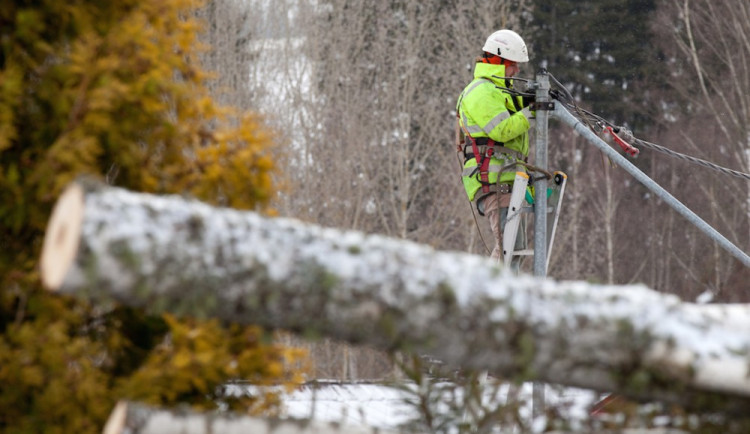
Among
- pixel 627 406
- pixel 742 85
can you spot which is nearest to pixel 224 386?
pixel 627 406

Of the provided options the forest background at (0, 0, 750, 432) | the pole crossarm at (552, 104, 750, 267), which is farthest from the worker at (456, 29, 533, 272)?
the forest background at (0, 0, 750, 432)

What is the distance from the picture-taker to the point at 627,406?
288 centimetres

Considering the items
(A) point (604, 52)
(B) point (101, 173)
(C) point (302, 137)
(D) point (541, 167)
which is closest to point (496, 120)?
(D) point (541, 167)

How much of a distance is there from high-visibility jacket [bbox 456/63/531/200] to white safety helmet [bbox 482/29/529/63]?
102mm

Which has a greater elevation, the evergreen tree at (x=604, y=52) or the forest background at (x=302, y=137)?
the evergreen tree at (x=604, y=52)

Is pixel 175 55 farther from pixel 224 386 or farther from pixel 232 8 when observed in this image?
pixel 232 8

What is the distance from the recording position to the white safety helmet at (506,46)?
271 inches

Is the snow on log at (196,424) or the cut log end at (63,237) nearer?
the cut log end at (63,237)

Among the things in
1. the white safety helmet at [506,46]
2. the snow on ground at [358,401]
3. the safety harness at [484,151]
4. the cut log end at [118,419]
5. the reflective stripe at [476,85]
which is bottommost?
the snow on ground at [358,401]

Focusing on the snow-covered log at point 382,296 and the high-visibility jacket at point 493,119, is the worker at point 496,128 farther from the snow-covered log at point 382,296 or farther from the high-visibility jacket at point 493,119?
the snow-covered log at point 382,296

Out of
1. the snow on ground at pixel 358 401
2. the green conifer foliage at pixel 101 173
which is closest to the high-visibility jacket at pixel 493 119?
the snow on ground at pixel 358 401

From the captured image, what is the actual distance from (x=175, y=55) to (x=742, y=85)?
20211 millimetres

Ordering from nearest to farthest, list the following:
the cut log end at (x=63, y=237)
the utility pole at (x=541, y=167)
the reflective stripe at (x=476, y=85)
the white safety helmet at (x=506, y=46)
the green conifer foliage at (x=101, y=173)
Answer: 1. the cut log end at (x=63, y=237)
2. the green conifer foliage at (x=101, y=173)
3. the utility pole at (x=541, y=167)
4. the reflective stripe at (x=476, y=85)
5. the white safety helmet at (x=506, y=46)

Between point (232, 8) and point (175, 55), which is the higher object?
point (232, 8)
